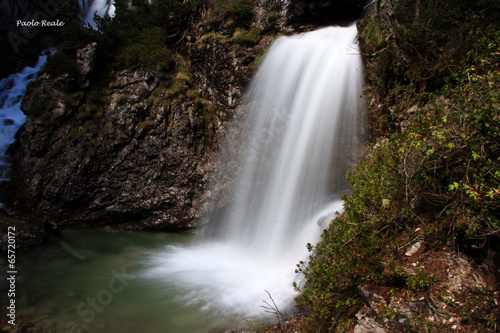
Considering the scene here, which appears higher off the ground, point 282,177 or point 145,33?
point 145,33

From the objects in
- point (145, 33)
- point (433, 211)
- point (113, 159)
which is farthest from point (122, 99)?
point (433, 211)

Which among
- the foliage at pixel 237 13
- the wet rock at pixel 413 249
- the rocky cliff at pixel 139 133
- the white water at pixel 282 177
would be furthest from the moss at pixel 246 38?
the wet rock at pixel 413 249

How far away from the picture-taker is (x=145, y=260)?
8.18 m

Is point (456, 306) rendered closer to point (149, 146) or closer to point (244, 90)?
point (244, 90)

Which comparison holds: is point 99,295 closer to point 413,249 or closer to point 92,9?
point 413,249

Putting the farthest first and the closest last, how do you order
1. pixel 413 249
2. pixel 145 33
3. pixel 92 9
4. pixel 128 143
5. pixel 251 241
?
1. pixel 92 9
2. pixel 145 33
3. pixel 128 143
4. pixel 251 241
5. pixel 413 249

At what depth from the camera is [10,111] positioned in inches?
559

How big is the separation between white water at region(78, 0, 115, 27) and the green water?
18.4 m

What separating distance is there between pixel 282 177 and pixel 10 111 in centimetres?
1459

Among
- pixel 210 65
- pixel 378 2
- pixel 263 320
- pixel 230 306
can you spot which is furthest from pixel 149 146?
pixel 378 2

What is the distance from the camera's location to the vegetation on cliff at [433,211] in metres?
A: 3.00

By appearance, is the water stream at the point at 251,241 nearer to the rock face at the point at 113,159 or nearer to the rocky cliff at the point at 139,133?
the rocky cliff at the point at 139,133

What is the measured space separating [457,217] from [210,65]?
1009cm

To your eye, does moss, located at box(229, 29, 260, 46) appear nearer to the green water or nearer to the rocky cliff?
the rocky cliff
